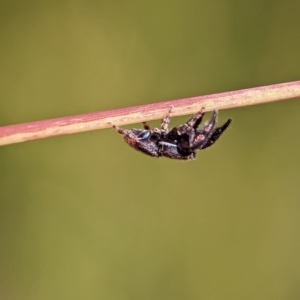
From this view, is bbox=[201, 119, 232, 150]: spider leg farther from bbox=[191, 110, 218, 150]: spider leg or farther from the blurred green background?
the blurred green background

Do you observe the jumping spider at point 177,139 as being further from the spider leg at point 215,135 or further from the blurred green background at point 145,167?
the blurred green background at point 145,167

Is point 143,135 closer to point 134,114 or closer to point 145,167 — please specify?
point 134,114

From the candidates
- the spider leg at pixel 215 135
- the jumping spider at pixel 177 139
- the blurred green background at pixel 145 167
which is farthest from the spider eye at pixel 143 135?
the blurred green background at pixel 145 167

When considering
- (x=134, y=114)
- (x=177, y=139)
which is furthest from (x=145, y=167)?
(x=134, y=114)

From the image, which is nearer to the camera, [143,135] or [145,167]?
[143,135]

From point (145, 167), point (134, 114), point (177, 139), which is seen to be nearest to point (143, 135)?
point (177, 139)

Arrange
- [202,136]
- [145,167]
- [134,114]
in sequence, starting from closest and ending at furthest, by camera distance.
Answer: [134,114], [202,136], [145,167]

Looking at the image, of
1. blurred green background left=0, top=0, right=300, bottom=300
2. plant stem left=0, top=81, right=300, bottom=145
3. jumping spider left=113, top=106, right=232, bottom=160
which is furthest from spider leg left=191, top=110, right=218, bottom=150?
blurred green background left=0, top=0, right=300, bottom=300

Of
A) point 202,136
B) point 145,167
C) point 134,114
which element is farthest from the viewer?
point 145,167
